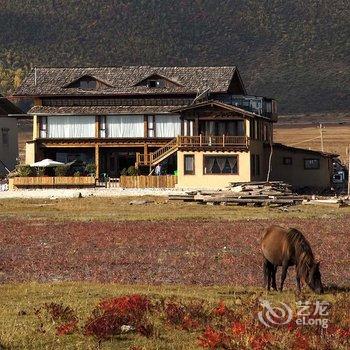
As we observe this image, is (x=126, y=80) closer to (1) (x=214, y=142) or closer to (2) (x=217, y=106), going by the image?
(2) (x=217, y=106)

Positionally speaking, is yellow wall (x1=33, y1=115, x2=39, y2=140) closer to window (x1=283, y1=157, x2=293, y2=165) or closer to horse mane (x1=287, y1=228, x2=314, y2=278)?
window (x1=283, y1=157, x2=293, y2=165)

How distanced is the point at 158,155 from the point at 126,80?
10627 mm

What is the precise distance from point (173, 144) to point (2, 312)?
202ft

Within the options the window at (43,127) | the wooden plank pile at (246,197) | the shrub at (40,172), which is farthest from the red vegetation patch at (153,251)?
the window at (43,127)

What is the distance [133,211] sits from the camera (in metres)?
52.1

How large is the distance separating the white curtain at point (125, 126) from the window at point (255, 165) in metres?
11.4

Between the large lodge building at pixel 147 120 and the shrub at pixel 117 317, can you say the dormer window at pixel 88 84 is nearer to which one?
the large lodge building at pixel 147 120

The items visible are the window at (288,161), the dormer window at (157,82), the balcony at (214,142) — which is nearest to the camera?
the balcony at (214,142)

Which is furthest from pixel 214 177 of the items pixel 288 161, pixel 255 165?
pixel 288 161

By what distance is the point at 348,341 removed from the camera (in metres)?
14.8

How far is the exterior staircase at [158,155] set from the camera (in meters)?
77.5

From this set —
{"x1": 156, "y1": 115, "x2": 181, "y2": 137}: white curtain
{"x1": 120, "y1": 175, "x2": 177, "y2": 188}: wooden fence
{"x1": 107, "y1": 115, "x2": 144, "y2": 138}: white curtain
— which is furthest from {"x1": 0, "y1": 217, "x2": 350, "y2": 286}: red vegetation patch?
{"x1": 107, "y1": 115, "x2": 144, "y2": 138}: white curtain

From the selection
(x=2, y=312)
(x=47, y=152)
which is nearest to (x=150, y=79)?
(x=47, y=152)

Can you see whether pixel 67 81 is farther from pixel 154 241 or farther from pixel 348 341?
pixel 348 341
